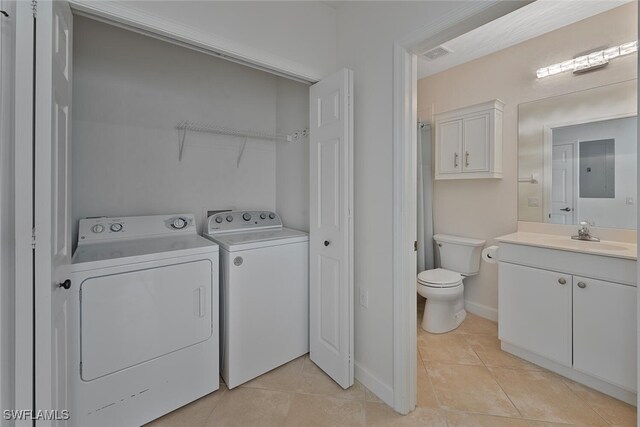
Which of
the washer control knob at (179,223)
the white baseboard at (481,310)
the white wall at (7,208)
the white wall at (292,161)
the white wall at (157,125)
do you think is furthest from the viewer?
the white baseboard at (481,310)

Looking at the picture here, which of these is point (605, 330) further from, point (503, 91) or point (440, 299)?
point (503, 91)

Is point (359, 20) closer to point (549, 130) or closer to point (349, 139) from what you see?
point (349, 139)

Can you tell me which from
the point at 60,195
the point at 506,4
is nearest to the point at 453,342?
the point at 506,4

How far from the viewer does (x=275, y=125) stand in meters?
2.72

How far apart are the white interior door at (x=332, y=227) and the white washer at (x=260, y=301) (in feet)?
0.31

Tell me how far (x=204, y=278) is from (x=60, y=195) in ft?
2.63

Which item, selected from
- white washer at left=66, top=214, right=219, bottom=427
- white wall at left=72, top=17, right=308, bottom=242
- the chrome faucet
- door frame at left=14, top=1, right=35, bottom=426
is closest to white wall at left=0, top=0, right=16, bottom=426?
door frame at left=14, top=1, right=35, bottom=426

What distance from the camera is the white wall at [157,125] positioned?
6.06 ft

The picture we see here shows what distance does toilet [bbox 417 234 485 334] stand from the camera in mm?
2436

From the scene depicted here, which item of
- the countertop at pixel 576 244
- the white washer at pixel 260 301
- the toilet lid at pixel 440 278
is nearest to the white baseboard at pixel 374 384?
the white washer at pixel 260 301

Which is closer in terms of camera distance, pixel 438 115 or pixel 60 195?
pixel 60 195

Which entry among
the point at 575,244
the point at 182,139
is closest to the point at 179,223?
the point at 182,139

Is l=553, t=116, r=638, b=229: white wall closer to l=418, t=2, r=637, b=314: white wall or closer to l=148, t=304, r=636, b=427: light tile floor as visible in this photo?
l=418, t=2, r=637, b=314: white wall

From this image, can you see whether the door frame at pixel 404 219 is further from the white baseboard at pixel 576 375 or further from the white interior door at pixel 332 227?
the white baseboard at pixel 576 375
